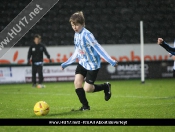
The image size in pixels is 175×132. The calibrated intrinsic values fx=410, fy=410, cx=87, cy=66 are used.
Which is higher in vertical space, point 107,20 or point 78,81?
point 107,20

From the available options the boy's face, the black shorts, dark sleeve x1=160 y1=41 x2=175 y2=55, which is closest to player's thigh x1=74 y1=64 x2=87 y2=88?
the black shorts

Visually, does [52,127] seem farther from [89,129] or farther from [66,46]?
[66,46]

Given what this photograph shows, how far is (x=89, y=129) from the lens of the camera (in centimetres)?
639

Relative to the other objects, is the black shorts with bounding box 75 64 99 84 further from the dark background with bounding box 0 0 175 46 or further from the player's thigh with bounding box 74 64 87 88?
the dark background with bounding box 0 0 175 46

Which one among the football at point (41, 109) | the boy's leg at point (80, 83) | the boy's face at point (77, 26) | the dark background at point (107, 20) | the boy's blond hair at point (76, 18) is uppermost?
the dark background at point (107, 20)

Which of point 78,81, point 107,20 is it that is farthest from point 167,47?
point 107,20

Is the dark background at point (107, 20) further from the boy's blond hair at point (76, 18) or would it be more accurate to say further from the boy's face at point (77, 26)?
the boy's blond hair at point (76, 18)

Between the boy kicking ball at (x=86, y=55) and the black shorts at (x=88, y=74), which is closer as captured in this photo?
the boy kicking ball at (x=86, y=55)

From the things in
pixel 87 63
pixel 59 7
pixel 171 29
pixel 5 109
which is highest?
pixel 59 7

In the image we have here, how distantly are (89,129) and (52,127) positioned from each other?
632 millimetres

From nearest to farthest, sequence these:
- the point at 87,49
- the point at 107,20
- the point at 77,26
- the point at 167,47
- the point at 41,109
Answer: the point at 41,109 → the point at 167,47 → the point at 77,26 → the point at 87,49 → the point at 107,20

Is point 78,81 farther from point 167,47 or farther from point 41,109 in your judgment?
point 167,47

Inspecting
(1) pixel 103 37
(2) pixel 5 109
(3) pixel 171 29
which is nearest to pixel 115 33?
(1) pixel 103 37

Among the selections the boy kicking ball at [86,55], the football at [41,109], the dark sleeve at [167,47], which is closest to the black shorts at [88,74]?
the boy kicking ball at [86,55]
